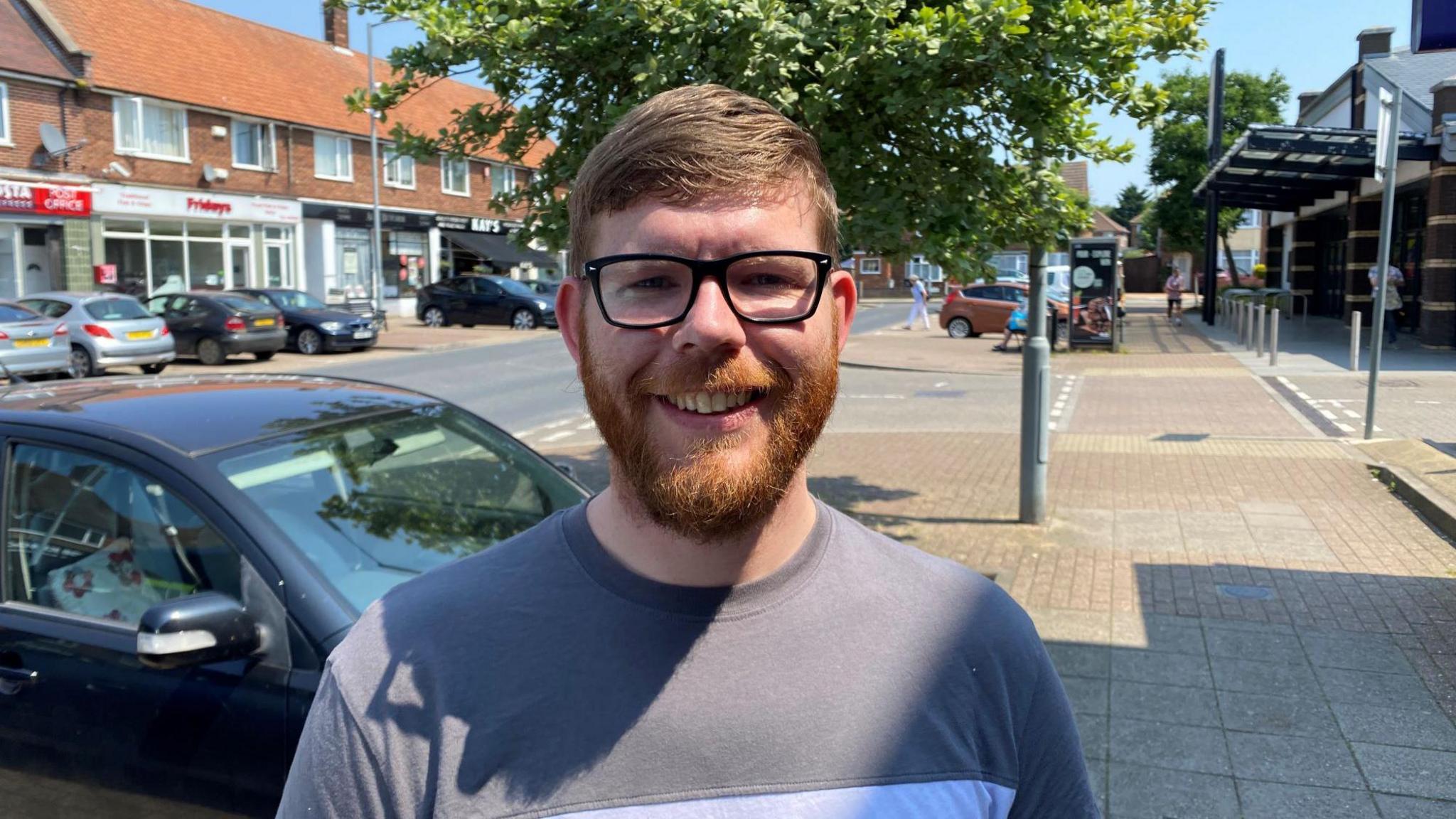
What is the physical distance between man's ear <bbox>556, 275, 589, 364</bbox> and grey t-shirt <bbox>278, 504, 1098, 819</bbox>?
0.29 metres

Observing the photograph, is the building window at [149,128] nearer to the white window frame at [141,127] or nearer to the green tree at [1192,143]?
the white window frame at [141,127]

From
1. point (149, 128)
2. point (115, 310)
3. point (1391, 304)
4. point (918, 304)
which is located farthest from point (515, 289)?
point (1391, 304)

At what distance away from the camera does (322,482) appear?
3502mm

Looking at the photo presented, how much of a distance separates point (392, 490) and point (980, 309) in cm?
2637

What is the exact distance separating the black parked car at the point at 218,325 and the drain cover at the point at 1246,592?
804 inches

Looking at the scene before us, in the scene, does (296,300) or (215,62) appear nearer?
(296,300)

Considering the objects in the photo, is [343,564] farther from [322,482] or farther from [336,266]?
[336,266]

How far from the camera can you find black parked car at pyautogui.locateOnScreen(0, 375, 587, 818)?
2.80 m

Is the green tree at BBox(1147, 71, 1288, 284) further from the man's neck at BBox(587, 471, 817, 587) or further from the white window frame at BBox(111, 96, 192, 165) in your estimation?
the man's neck at BBox(587, 471, 817, 587)

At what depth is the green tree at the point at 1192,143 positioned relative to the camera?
46.9m

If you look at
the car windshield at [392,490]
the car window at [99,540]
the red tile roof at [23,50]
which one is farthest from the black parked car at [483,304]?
the car window at [99,540]

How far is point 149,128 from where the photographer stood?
30828 mm

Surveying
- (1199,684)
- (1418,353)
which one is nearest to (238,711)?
(1199,684)

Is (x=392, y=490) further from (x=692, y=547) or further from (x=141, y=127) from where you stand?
(x=141, y=127)
